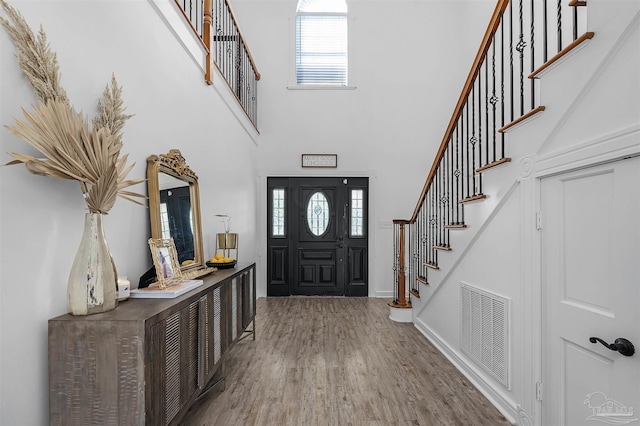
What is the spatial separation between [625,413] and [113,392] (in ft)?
7.41

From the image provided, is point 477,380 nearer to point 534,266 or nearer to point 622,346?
point 534,266

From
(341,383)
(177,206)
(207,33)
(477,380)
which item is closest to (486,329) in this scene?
(477,380)

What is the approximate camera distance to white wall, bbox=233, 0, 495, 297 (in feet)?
19.6

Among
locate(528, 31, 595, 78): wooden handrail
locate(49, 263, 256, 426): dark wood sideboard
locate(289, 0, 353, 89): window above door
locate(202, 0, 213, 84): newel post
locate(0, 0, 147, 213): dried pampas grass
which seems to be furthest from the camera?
locate(289, 0, 353, 89): window above door

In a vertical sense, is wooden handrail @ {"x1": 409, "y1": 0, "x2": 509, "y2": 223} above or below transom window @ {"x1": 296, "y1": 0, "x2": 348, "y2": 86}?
below

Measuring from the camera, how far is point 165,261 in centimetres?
203

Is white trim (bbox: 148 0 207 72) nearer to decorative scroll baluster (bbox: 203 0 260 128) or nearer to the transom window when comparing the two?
decorative scroll baluster (bbox: 203 0 260 128)

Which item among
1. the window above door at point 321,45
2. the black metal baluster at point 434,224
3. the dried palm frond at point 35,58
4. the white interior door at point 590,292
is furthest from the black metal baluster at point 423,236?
the dried palm frond at point 35,58

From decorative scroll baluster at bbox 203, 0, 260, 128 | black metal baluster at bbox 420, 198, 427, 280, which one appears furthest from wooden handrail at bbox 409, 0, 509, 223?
decorative scroll baluster at bbox 203, 0, 260, 128

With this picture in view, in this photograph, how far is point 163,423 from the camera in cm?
148

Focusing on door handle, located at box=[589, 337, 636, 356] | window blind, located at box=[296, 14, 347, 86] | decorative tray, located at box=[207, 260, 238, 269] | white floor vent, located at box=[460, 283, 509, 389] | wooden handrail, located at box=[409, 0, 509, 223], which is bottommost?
white floor vent, located at box=[460, 283, 509, 389]

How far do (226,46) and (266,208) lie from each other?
2773 millimetres

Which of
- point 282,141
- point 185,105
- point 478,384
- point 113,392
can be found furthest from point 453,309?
Answer: point 282,141

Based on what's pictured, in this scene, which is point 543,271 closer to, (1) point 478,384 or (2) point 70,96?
(1) point 478,384
